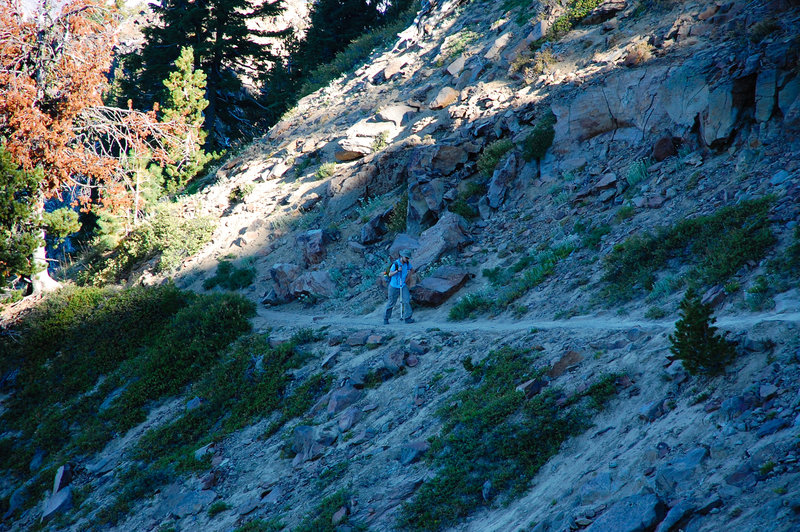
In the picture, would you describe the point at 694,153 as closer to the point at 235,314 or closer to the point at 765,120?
the point at 765,120

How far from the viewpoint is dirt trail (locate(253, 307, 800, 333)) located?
7.33 meters

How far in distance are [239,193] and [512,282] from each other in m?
16.9

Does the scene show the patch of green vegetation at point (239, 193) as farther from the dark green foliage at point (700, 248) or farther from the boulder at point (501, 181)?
the dark green foliage at point (700, 248)

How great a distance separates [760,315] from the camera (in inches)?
291

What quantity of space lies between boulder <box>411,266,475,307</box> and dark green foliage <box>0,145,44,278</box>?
38.0 ft

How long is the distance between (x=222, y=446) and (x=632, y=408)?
318 inches

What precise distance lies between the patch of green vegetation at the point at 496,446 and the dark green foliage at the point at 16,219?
14.4m

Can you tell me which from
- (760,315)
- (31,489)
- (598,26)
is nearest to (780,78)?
(760,315)

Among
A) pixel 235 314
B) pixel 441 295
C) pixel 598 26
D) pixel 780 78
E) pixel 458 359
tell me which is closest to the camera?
pixel 458 359

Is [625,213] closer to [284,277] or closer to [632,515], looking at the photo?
[632,515]

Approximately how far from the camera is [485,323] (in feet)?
40.2

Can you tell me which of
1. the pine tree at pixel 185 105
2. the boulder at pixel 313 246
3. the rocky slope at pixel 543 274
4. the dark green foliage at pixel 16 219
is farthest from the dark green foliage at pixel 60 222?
the pine tree at pixel 185 105

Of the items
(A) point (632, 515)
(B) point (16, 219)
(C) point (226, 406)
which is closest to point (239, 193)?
(B) point (16, 219)

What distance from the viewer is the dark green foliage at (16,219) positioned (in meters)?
15.6
